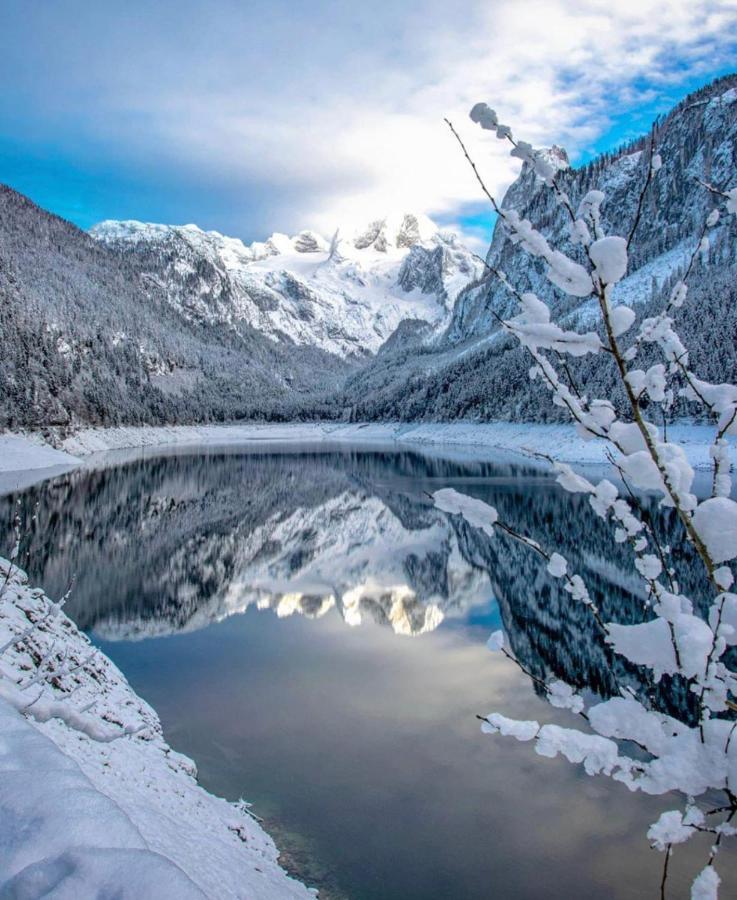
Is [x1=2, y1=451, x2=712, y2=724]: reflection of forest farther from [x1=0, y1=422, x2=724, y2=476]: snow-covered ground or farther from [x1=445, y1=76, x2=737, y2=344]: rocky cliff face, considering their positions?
[x1=445, y1=76, x2=737, y2=344]: rocky cliff face

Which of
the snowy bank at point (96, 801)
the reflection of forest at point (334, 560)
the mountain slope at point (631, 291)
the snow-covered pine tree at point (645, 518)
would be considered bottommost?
the reflection of forest at point (334, 560)

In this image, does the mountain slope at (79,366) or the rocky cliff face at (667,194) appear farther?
the rocky cliff face at (667,194)

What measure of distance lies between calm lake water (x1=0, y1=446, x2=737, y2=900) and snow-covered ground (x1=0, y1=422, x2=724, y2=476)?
4.97 metres

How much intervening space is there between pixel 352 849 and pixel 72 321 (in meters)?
176

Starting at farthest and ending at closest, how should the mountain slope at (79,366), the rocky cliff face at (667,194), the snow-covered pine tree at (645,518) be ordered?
1. the rocky cliff face at (667,194)
2. the mountain slope at (79,366)
3. the snow-covered pine tree at (645,518)

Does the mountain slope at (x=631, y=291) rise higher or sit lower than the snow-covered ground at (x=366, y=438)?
higher

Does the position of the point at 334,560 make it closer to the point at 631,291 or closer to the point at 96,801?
the point at 96,801

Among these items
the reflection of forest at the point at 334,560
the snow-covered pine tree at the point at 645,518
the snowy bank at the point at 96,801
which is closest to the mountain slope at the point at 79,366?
the reflection of forest at the point at 334,560

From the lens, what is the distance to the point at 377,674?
1395 cm

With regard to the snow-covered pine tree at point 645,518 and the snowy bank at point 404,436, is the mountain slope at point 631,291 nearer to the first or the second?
the snowy bank at point 404,436

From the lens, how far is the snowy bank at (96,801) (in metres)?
2.74

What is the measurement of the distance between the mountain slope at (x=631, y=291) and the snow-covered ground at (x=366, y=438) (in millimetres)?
4562

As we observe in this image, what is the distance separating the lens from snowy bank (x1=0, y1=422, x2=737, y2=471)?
191 ft

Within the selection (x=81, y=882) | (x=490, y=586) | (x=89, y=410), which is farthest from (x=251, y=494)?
(x=89, y=410)
